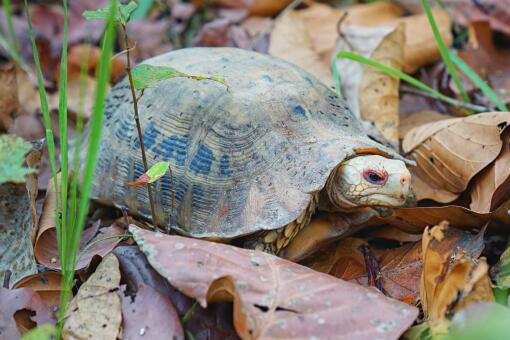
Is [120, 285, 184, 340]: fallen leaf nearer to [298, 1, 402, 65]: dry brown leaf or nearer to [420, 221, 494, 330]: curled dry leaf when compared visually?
[420, 221, 494, 330]: curled dry leaf

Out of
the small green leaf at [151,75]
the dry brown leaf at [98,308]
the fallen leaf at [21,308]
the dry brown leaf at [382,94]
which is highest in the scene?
the small green leaf at [151,75]

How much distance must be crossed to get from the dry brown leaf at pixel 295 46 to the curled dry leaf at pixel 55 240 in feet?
5.10

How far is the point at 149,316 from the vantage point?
185 cm

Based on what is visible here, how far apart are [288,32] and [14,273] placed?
7.67 ft

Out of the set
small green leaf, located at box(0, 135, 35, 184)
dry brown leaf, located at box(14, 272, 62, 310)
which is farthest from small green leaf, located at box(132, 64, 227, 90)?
dry brown leaf, located at box(14, 272, 62, 310)

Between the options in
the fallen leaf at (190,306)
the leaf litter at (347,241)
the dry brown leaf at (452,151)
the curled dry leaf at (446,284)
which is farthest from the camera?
the dry brown leaf at (452,151)

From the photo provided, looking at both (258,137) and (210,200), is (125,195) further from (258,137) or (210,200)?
(258,137)

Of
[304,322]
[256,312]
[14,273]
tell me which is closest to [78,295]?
[14,273]

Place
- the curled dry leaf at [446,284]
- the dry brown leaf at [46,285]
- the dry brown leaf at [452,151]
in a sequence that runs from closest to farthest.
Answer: the curled dry leaf at [446,284] < the dry brown leaf at [46,285] < the dry brown leaf at [452,151]

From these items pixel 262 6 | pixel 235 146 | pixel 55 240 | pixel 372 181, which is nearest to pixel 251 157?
pixel 235 146

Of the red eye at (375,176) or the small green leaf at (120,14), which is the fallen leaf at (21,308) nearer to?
the small green leaf at (120,14)

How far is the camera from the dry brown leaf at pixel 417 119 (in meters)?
3.19

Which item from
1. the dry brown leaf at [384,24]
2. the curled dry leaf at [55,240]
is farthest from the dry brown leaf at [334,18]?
the curled dry leaf at [55,240]

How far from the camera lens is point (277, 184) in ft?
7.52
